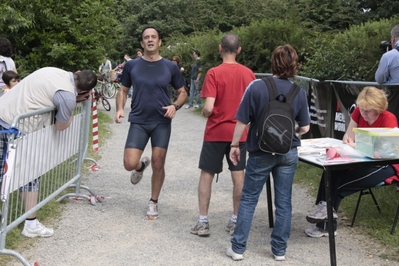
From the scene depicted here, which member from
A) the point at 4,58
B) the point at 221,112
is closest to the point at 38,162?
the point at 221,112

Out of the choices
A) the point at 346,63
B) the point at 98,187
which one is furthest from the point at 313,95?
the point at 98,187

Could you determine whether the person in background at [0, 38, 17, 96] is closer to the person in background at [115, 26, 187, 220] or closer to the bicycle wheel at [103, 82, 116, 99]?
the person in background at [115, 26, 187, 220]

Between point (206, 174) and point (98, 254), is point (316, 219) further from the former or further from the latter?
point (98, 254)

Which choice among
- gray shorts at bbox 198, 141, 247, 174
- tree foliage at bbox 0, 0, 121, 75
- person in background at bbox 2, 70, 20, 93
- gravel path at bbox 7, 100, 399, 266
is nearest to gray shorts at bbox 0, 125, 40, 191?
gravel path at bbox 7, 100, 399, 266

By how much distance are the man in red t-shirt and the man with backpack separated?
0.59 m

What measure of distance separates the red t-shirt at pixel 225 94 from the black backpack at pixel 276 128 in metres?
0.88

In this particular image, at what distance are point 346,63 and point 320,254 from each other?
6836 mm

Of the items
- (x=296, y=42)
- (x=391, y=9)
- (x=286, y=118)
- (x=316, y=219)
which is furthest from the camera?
(x=391, y=9)

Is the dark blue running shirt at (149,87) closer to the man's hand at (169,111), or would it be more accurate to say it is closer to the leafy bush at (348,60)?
the man's hand at (169,111)

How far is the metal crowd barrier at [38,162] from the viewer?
4906 mm

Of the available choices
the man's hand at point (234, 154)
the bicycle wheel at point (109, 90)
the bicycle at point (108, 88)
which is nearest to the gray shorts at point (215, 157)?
the man's hand at point (234, 154)

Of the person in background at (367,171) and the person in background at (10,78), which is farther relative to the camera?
the person in background at (10,78)

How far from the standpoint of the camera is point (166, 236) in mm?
5898

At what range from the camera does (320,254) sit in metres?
5.41
